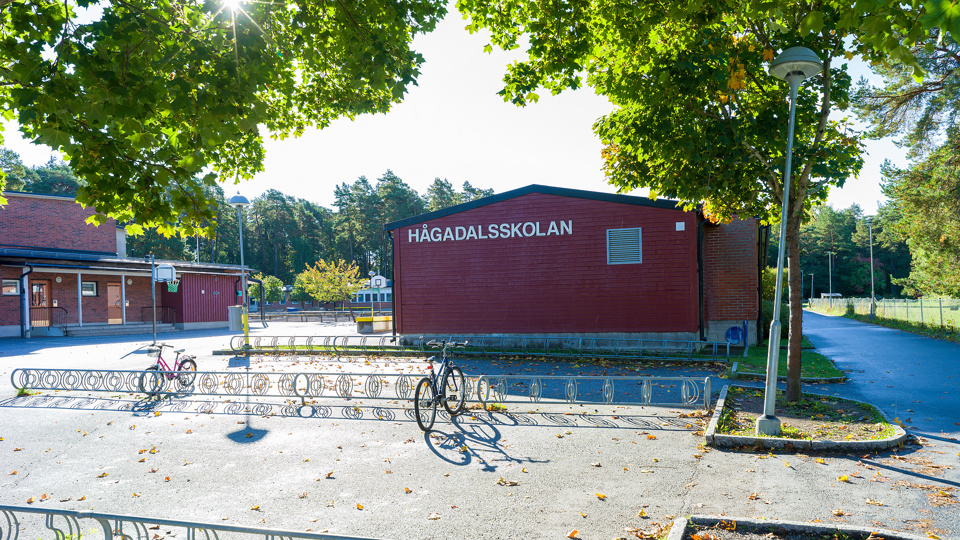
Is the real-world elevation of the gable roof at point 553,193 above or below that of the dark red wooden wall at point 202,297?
above

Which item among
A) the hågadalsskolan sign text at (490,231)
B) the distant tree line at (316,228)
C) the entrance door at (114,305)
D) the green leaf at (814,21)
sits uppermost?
the distant tree line at (316,228)

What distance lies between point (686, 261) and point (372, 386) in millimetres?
11057

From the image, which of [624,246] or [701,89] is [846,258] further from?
[701,89]

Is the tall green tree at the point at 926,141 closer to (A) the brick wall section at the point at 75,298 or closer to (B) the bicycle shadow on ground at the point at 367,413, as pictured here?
(B) the bicycle shadow on ground at the point at 367,413

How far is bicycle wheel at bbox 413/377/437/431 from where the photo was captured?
8117 millimetres

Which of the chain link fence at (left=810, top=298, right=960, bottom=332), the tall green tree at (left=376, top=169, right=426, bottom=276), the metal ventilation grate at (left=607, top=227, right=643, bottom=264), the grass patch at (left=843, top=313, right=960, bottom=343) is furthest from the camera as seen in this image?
the tall green tree at (left=376, top=169, right=426, bottom=276)

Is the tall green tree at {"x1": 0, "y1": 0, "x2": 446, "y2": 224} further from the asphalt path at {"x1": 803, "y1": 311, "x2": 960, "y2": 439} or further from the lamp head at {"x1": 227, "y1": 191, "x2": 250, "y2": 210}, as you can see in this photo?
the lamp head at {"x1": 227, "y1": 191, "x2": 250, "y2": 210}

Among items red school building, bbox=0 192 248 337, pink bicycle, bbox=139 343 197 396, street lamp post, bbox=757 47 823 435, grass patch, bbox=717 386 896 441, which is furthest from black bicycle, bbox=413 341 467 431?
red school building, bbox=0 192 248 337

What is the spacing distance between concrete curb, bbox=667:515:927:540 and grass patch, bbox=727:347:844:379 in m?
8.80

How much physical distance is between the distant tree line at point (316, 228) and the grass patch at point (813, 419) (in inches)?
2655

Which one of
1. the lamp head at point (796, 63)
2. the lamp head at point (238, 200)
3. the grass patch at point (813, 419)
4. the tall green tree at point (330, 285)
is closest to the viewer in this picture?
the lamp head at point (796, 63)

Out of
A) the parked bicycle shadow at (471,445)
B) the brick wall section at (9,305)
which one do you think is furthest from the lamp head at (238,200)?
the brick wall section at (9,305)

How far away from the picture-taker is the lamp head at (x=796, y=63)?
23.4ft

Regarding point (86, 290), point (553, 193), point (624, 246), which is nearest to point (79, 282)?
point (86, 290)
